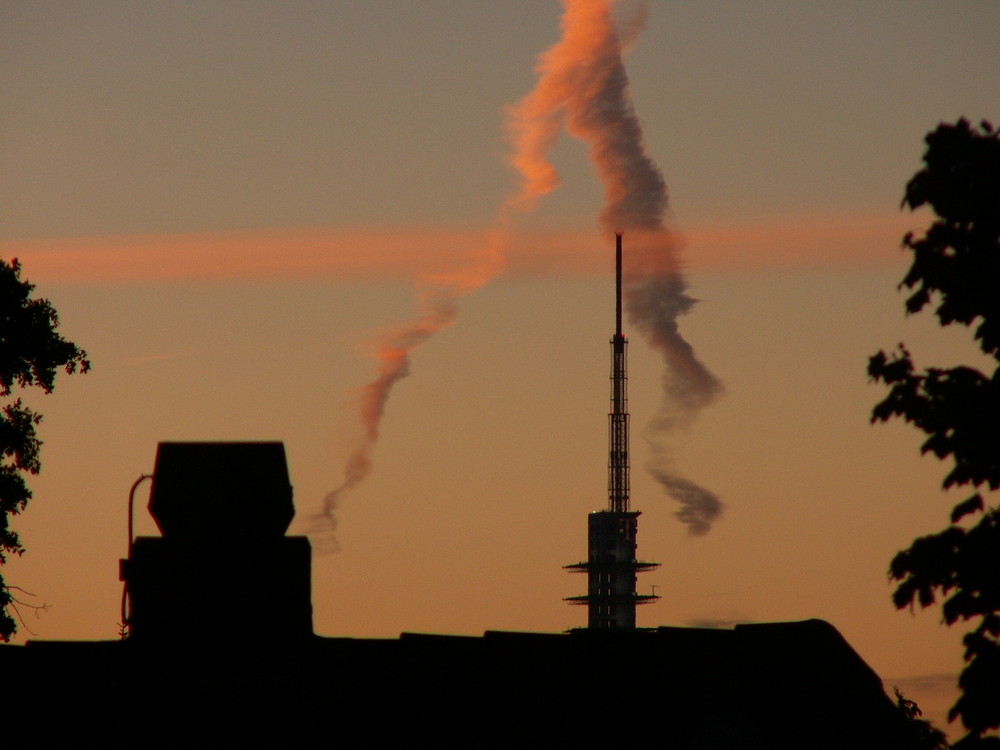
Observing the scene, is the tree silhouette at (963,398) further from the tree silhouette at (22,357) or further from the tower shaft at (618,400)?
the tower shaft at (618,400)

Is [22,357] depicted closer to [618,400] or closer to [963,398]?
[963,398]

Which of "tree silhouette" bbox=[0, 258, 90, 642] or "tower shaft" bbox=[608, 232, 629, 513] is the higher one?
"tower shaft" bbox=[608, 232, 629, 513]

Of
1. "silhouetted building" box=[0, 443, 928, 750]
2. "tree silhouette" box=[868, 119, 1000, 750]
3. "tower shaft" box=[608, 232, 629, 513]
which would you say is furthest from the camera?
"tower shaft" box=[608, 232, 629, 513]

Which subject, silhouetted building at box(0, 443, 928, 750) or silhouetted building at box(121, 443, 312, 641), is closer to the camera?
silhouetted building at box(0, 443, 928, 750)

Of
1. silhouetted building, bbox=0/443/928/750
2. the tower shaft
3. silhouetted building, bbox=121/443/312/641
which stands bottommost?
silhouetted building, bbox=0/443/928/750

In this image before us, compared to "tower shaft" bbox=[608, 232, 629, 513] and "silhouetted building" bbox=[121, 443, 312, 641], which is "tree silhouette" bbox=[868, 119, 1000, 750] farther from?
Result: "tower shaft" bbox=[608, 232, 629, 513]

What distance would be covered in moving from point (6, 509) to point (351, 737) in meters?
17.7

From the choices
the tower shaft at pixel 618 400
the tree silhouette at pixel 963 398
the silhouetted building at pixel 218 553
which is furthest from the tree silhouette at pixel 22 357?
the tower shaft at pixel 618 400

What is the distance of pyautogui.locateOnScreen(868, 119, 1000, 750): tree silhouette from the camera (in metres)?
21.8

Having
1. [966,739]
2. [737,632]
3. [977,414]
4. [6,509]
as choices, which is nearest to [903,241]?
[977,414]

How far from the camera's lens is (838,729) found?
30.2 m

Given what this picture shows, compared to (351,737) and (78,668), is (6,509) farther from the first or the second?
(351,737)

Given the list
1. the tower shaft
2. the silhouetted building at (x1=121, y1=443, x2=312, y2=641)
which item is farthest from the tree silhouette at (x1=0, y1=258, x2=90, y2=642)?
the tower shaft

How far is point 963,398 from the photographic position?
73.5 feet
